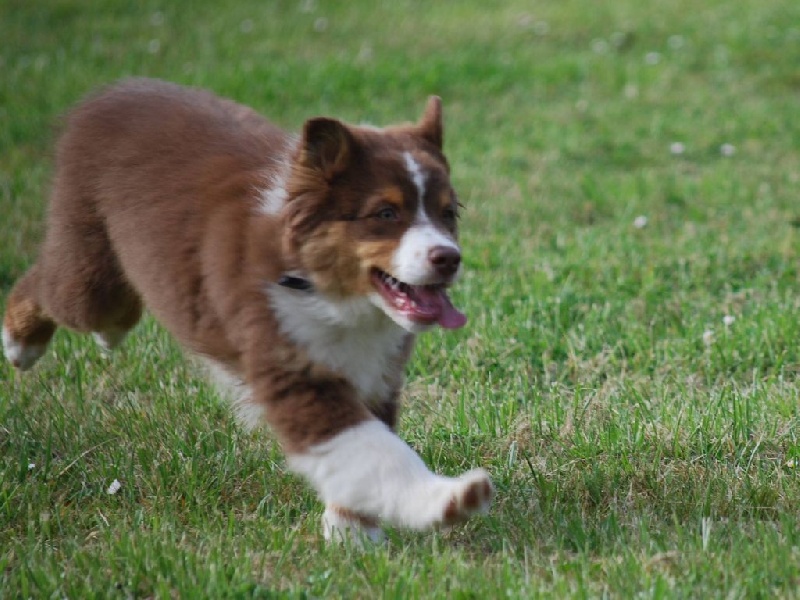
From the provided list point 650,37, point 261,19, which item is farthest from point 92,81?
point 650,37

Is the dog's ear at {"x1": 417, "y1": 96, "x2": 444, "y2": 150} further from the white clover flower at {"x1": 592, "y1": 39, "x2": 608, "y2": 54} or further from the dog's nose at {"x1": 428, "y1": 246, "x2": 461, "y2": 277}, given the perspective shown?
the white clover flower at {"x1": 592, "y1": 39, "x2": 608, "y2": 54}

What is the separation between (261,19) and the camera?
41.4 ft

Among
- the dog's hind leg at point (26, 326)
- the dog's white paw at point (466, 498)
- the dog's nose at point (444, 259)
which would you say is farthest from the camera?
the dog's hind leg at point (26, 326)

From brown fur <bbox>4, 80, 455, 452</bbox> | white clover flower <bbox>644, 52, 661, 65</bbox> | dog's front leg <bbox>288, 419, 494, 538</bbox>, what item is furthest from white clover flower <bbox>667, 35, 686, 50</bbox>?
dog's front leg <bbox>288, 419, 494, 538</bbox>

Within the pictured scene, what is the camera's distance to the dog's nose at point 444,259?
3.30m

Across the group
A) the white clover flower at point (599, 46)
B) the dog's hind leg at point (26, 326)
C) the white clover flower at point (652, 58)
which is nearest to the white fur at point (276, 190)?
the dog's hind leg at point (26, 326)

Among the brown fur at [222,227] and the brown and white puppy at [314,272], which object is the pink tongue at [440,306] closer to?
the brown and white puppy at [314,272]

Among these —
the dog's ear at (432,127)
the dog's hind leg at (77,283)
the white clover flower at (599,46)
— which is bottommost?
the white clover flower at (599,46)

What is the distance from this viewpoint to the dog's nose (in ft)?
10.8

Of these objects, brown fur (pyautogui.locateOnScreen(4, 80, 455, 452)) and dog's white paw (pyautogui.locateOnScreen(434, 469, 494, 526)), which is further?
brown fur (pyautogui.locateOnScreen(4, 80, 455, 452))

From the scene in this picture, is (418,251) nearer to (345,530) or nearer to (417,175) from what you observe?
(417,175)

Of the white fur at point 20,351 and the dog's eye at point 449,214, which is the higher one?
the dog's eye at point 449,214

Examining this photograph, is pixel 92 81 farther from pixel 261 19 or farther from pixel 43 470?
pixel 43 470

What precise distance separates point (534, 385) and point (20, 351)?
216cm
